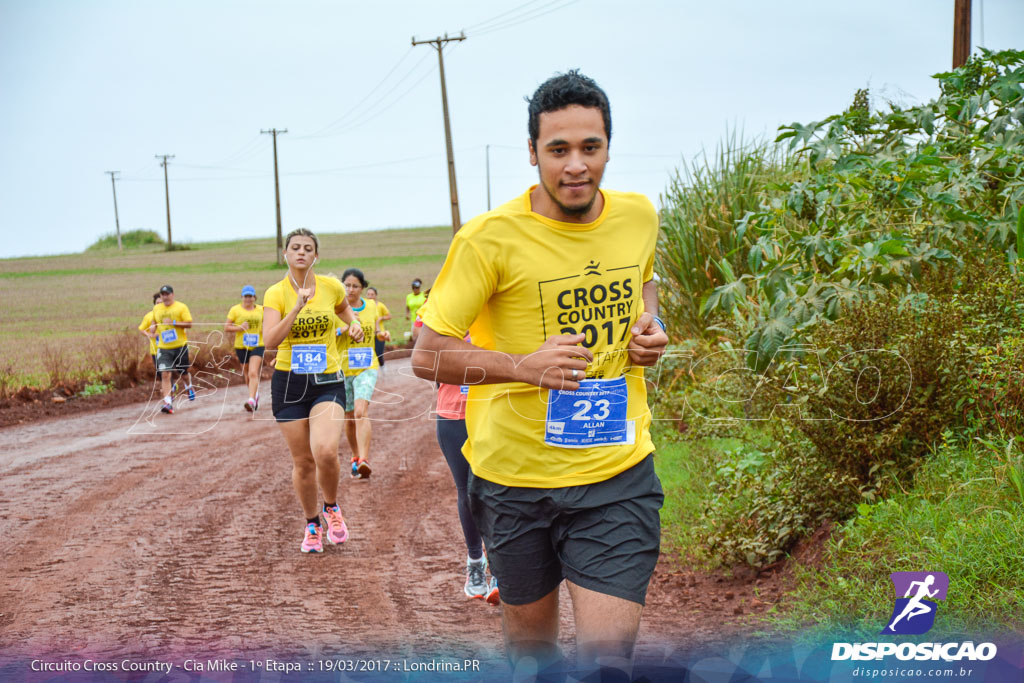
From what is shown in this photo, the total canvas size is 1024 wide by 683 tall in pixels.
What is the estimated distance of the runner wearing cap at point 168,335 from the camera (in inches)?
525

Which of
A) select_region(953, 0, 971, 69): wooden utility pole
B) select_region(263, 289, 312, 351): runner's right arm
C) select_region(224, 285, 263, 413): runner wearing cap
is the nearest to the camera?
select_region(263, 289, 312, 351): runner's right arm

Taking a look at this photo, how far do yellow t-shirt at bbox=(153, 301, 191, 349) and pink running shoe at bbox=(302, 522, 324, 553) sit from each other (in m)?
7.96

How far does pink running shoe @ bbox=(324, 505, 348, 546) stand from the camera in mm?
6613

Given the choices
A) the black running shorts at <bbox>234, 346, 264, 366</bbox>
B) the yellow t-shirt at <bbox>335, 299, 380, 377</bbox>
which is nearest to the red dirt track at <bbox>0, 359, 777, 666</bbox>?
the yellow t-shirt at <bbox>335, 299, 380, 377</bbox>

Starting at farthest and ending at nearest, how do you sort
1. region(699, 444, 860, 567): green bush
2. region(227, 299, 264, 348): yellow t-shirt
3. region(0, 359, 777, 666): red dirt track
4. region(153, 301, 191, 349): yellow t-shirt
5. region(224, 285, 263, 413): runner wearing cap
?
1. region(227, 299, 264, 348): yellow t-shirt
2. region(224, 285, 263, 413): runner wearing cap
3. region(153, 301, 191, 349): yellow t-shirt
4. region(699, 444, 860, 567): green bush
5. region(0, 359, 777, 666): red dirt track

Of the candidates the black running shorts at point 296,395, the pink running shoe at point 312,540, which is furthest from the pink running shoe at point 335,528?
the black running shorts at point 296,395

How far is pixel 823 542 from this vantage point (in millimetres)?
4945

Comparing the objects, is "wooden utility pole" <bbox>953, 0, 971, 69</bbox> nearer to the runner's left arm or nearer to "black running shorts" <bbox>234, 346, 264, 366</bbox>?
the runner's left arm

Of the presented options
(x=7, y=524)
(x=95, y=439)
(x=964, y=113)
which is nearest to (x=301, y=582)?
(x=7, y=524)

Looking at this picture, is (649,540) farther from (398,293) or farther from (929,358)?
(398,293)

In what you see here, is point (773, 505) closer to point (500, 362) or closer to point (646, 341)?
point (646, 341)

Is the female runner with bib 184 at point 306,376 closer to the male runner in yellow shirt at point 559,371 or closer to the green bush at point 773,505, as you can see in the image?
the green bush at point 773,505

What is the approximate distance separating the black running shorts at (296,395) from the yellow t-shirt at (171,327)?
7.80 m

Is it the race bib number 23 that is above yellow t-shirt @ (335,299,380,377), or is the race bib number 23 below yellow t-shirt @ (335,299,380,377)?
above
